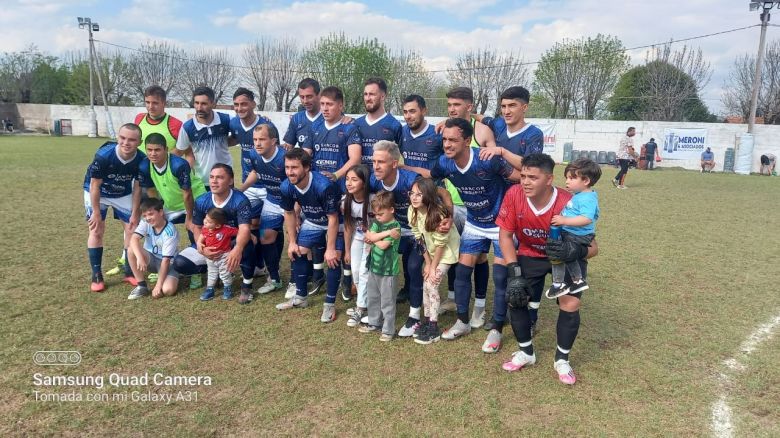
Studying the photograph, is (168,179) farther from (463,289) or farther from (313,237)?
(463,289)

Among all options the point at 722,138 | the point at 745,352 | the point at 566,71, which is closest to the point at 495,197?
the point at 745,352

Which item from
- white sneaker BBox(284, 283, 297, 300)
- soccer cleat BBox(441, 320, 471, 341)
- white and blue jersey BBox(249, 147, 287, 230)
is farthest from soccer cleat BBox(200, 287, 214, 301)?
soccer cleat BBox(441, 320, 471, 341)

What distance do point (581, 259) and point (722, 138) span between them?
24126 millimetres

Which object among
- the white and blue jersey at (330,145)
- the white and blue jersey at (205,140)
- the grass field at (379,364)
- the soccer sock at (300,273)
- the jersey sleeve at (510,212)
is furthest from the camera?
the white and blue jersey at (205,140)

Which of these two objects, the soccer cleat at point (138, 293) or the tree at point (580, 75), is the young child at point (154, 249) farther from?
the tree at point (580, 75)

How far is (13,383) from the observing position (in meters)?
3.36

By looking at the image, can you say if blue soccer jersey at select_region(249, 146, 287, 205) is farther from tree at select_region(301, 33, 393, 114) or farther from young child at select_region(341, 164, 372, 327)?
tree at select_region(301, 33, 393, 114)

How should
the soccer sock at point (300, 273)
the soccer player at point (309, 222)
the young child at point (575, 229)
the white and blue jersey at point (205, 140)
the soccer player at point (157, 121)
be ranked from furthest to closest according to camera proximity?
the white and blue jersey at point (205, 140) → the soccer player at point (157, 121) → the soccer sock at point (300, 273) → the soccer player at point (309, 222) → the young child at point (575, 229)

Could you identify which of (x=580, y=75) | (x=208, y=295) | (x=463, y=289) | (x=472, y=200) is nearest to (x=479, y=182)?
(x=472, y=200)

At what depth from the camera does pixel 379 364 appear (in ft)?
12.4

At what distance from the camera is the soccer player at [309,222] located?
15.1ft

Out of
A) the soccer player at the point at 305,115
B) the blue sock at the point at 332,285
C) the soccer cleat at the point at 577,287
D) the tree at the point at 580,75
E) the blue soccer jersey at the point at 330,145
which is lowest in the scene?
the blue sock at the point at 332,285

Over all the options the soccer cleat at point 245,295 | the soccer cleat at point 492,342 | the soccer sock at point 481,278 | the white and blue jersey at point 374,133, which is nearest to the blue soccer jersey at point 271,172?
the white and blue jersey at point 374,133

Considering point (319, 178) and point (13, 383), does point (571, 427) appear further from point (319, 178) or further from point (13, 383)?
point (13, 383)
